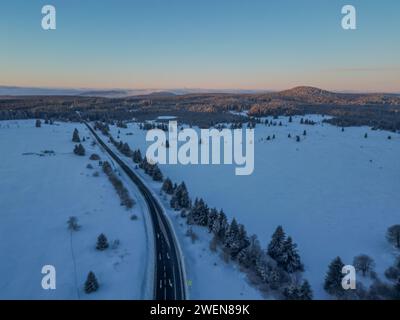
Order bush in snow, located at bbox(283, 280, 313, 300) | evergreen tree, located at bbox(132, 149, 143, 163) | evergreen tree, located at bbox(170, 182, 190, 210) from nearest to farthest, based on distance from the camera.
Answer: bush in snow, located at bbox(283, 280, 313, 300) < evergreen tree, located at bbox(170, 182, 190, 210) < evergreen tree, located at bbox(132, 149, 143, 163)

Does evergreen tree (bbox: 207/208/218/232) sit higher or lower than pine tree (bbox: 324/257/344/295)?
higher

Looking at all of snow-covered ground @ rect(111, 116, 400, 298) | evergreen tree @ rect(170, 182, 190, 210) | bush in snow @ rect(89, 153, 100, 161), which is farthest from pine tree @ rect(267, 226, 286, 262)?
bush in snow @ rect(89, 153, 100, 161)

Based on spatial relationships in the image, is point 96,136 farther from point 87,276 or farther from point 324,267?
point 324,267

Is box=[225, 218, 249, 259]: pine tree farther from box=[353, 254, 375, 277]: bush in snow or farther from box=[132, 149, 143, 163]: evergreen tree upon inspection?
box=[132, 149, 143, 163]: evergreen tree

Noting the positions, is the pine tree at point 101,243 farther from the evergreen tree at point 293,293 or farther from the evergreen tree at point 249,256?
the evergreen tree at point 293,293
